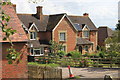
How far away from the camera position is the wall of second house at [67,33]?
4434 centimetres

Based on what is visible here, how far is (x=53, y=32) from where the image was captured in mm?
43969

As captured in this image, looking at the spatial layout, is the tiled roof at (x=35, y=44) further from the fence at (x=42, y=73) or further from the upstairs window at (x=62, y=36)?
the fence at (x=42, y=73)

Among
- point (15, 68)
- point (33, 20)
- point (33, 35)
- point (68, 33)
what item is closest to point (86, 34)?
point (68, 33)

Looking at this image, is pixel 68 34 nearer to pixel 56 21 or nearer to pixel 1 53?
pixel 56 21

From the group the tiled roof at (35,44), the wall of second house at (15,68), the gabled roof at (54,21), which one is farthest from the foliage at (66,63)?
the wall of second house at (15,68)

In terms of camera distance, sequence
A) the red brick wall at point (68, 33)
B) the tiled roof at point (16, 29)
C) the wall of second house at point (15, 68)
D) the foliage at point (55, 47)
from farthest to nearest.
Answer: the red brick wall at point (68, 33) < the foliage at point (55, 47) < the wall of second house at point (15, 68) < the tiled roof at point (16, 29)

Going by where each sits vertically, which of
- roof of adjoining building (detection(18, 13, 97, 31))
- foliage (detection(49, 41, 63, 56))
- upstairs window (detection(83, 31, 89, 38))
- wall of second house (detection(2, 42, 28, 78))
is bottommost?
wall of second house (detection(2, 42, 28, 78))

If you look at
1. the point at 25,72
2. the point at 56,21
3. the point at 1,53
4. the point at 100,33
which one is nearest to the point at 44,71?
the point at 25,72

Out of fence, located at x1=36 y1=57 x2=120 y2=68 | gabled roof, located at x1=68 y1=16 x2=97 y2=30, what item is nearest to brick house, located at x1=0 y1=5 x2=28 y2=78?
fence, located at x1=36 y1=57 x2=120 y2=68

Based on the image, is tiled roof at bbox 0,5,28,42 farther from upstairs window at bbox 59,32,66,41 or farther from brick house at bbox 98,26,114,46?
brick house at bbox 98,26,114,46

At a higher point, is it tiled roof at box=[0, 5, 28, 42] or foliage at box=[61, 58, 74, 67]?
tiled roof at box=[0, 5, 28, 42]

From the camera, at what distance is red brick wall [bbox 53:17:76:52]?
44.4m

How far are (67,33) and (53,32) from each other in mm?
3204

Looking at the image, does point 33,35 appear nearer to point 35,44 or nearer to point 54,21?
point 35,44
